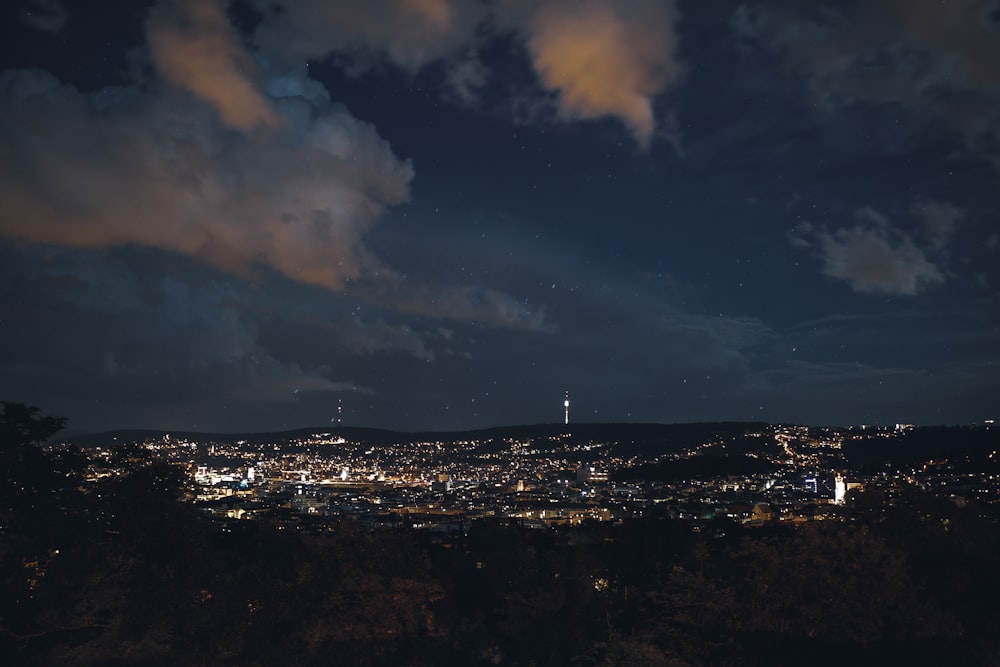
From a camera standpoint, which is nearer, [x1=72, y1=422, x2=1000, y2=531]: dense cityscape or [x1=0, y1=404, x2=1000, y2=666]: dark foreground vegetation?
[x1=0, y1=404, x2=1000, y2=666]: dark foreground vegetation

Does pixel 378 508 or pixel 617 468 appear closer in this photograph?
pixel 378 508

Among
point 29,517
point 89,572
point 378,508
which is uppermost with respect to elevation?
point 29,517

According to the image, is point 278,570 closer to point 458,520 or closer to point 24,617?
point 24,617

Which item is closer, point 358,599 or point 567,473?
point 358,599

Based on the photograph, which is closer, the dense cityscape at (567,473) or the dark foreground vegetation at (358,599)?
the dark foreground vegetation at (358,599)

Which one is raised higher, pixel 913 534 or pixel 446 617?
pixel 913 534

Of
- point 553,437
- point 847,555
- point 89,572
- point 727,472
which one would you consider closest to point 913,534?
point 847,555

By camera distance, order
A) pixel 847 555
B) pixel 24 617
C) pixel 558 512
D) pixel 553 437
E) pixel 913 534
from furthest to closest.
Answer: pixel 553 437 → pixel 558 512 → pixel 913 534 → pixel 847 555 → pixel 24 617

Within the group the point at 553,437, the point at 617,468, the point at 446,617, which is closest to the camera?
the point at 446,617
